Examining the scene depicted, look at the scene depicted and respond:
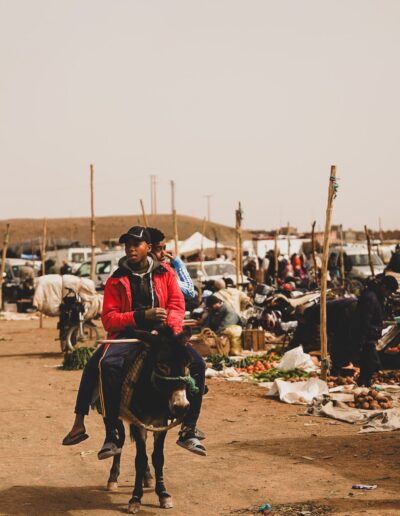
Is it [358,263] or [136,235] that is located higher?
[136,235]

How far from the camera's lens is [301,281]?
26.8 meters

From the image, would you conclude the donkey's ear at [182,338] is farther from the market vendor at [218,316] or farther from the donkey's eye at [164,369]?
the market vendor at [218,316]

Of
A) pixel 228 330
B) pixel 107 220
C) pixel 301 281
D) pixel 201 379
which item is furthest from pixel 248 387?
pixel 107 220

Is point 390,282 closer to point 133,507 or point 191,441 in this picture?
point 191,441

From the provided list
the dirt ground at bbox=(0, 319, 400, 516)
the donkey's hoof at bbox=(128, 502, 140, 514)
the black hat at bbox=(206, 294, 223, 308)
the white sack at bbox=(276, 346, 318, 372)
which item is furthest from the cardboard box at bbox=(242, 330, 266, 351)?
the donkey's hoof at bbox=(128, 502, 140, 514)

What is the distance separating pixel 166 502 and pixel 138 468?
308mm

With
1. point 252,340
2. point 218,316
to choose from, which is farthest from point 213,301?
point 252,340

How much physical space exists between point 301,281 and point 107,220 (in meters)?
80.7

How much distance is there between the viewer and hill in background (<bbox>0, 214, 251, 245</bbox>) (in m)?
94.6

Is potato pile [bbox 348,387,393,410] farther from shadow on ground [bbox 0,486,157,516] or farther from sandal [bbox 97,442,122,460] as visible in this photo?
sandal [bbox 97,442,122,460]

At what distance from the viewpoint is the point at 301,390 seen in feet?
40.7

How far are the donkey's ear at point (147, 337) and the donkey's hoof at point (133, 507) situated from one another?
3.73 feet

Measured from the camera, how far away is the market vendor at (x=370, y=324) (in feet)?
41.0

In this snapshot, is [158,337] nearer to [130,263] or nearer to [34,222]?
[130,263]
